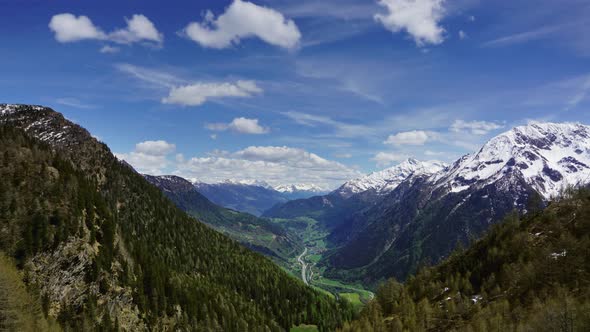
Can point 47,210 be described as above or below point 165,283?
above

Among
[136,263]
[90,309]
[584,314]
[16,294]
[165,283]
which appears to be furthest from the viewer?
[165,283]

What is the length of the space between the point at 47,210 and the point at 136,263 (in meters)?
49.2

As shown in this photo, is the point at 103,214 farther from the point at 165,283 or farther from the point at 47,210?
the point at 165,283

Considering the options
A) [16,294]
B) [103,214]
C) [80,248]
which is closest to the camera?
[16,294]

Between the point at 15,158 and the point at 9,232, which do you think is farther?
the point at 15,158

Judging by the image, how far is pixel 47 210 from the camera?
420 ft

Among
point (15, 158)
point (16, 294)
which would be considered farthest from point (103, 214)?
point (16, 294)

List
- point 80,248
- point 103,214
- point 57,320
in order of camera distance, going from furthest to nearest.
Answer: point 103,214, point 80,248, point 57,320

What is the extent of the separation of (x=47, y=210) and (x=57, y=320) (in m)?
36.6

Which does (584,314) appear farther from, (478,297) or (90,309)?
(90,309)

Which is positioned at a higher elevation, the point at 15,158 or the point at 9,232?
the point at 15,158

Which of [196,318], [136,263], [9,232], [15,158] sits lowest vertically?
[196,318]

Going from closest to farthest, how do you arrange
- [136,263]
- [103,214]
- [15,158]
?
[15,158] < [103,214] < [136,263]

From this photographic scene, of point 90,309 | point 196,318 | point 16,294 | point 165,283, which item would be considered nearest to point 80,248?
point 90,309
